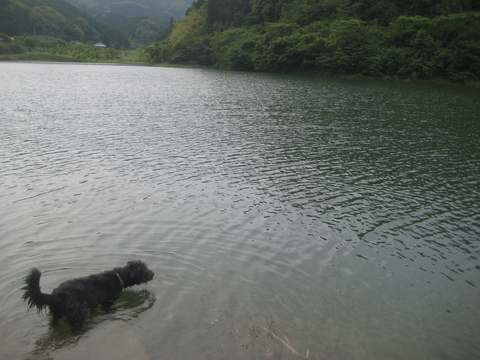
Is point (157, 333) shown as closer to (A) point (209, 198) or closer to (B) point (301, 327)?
(B) point (301, 327)

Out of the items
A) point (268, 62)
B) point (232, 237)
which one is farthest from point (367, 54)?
point (232, 237)

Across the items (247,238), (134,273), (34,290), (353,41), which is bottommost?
(247,238)

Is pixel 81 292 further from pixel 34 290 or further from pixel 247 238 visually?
pixel 247 238

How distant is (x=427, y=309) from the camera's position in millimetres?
8930

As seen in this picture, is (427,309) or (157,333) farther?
(427,309)

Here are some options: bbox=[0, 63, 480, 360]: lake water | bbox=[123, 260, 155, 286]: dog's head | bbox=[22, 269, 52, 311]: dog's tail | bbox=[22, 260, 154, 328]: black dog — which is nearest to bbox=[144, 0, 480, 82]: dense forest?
bbox=[0, 63, 480, 360]: lake water

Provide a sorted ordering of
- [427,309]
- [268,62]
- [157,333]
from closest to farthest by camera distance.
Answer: [157,333], [427,309], [268,62]

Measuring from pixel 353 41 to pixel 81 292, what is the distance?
3663 inches

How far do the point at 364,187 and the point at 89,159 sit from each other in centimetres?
1426

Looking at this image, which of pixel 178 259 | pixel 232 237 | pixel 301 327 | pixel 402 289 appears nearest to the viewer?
pixel 301 327

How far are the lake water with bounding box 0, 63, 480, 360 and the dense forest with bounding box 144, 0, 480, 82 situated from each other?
58.6 meters

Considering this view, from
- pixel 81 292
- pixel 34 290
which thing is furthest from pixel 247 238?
pixel 34 290

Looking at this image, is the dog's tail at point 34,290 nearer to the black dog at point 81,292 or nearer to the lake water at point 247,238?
the black dog at point 81,292

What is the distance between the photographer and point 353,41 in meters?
87.2
